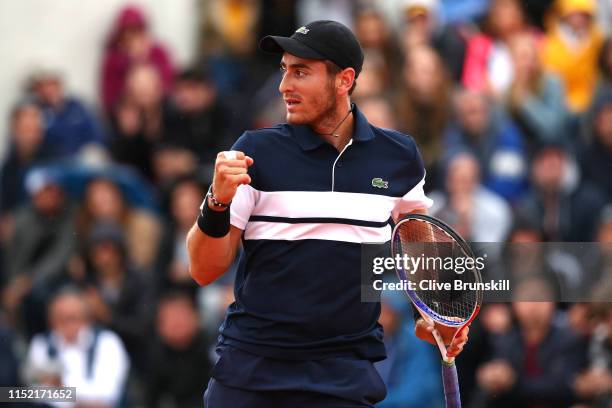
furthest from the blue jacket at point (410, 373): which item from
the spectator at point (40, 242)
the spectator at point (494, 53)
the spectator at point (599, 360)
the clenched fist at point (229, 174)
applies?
the clenched fist at point (229, 174)

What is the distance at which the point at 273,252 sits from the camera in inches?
213

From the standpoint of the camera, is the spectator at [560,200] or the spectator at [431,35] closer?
the spectator at [560,200]

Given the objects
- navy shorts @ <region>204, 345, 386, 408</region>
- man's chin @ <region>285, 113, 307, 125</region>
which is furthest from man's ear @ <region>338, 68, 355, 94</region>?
navy shorts @ <region>204, 345, 386, 408</region>

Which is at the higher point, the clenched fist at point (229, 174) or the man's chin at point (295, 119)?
the man's chin at point (295, 119)

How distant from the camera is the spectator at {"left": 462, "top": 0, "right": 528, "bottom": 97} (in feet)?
38.9

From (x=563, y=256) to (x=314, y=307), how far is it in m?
4.28

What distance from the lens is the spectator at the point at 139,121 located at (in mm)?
12305

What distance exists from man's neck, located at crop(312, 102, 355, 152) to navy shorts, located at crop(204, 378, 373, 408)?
3.10 ft

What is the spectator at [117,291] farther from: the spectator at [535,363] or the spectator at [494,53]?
the spectator at [494,53]

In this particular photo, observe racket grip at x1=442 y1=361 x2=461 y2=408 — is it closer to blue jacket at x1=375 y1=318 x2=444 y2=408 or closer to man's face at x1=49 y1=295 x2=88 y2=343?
blue jacket at x1=375 y1=318 x2=444 y2=408

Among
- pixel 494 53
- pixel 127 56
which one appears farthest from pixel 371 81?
pixel 127 56

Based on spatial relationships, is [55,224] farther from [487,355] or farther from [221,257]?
[221,257]

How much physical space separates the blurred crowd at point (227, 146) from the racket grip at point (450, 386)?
120 inches

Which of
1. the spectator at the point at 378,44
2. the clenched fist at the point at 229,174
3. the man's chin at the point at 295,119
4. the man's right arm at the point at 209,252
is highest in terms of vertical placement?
the spectator at the point at 378,44
